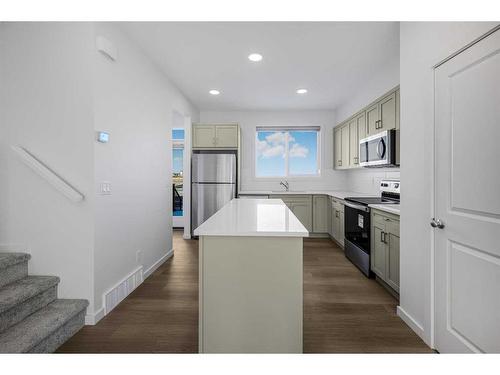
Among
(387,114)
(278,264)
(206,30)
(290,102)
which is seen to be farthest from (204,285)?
(290,102)

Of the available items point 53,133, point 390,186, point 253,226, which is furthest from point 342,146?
point 53,133

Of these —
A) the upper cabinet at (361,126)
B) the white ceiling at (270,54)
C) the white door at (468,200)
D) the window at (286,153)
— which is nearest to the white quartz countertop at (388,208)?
the white door at (468,200)

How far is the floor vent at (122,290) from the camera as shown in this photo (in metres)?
2.55

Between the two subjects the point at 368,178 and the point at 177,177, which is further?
the point at 177,177

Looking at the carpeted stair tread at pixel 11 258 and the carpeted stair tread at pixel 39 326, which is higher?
the carpeted stair tread at pixel 11 258

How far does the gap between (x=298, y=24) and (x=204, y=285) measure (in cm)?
241

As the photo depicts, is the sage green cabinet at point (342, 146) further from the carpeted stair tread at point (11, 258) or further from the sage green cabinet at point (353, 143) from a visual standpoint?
the carpeted stair tread at point (11, 258)

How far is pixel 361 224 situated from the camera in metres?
3.63

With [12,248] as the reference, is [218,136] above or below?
above

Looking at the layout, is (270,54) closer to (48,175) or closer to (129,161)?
(129,161)

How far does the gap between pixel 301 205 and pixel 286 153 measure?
1302 mm

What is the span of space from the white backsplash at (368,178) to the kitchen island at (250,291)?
Result: 9.39ft

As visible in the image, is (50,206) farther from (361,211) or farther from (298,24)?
(361,211)

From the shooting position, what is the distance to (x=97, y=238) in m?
2.39
